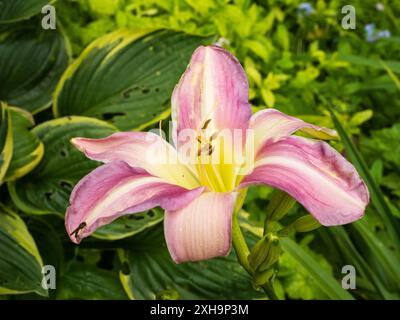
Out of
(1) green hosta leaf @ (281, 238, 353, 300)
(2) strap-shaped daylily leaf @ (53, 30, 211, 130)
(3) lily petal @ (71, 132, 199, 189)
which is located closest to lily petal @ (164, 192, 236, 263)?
(3) lily petal @ (71, 132, 199, 189)

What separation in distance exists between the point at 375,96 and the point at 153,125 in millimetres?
797

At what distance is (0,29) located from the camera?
1483mm

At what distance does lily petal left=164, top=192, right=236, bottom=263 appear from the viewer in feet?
2.17

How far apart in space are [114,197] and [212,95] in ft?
0.65

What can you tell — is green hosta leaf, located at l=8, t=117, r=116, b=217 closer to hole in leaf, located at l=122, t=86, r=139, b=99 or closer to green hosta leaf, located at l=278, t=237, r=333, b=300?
hole in leaf, located at l=122, t=86, r=139, b=99

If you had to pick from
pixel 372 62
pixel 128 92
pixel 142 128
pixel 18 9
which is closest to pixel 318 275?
pixel 142 128

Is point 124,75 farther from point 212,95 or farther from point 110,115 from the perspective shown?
point 212,95

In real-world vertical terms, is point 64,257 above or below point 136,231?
below

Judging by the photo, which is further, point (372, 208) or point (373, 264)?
point (372, 208)

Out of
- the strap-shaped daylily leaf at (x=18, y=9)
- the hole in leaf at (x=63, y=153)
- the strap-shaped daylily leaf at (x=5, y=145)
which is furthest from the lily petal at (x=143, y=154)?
the strap-shaped daylily leaf at (x=18, y=9)

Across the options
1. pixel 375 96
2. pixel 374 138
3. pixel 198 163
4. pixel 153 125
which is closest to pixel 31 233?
pixel 153 125

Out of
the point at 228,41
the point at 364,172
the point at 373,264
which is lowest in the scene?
the point at 373,264

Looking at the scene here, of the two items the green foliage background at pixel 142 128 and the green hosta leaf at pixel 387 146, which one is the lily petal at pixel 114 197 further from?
the green hosta leaf at pixel 387 146

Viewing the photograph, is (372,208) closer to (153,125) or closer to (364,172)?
(364,172)
